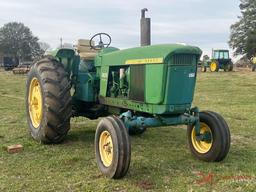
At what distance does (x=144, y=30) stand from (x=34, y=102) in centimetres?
244

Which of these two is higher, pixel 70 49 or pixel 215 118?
pixel 70 49

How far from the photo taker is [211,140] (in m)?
6.08

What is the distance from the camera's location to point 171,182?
495 centimetres

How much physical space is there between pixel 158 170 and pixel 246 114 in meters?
6.26

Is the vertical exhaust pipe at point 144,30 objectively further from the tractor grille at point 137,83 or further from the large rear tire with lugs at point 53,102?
the large rear tire with lugs at point 53,102

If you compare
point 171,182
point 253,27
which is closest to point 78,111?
point 171,182

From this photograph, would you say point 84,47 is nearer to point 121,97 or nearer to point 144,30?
point 144,30

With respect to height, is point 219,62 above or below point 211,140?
above

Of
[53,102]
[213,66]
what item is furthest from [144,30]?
[213,66]

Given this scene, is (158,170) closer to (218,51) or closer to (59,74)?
(59,74)

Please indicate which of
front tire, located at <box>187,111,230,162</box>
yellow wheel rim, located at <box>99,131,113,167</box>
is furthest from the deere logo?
front tire, located at <box>187,111,230,162</box>

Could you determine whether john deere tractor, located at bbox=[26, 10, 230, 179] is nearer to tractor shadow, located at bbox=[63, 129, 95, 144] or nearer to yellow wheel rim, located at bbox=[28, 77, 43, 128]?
yellow wheel rim, located at bbox=[28, 77, 43, 128]

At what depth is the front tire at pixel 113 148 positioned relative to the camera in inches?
198

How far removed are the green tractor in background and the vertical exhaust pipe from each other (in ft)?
104
